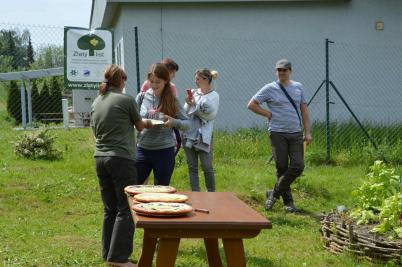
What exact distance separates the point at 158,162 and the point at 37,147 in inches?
194

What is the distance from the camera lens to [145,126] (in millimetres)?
4785

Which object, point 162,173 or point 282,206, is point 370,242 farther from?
point 282,206

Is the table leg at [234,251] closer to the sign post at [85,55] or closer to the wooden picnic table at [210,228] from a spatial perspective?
the wooden picnic table at [210,228]

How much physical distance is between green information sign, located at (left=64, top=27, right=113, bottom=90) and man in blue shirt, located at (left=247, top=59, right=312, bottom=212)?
106 inches

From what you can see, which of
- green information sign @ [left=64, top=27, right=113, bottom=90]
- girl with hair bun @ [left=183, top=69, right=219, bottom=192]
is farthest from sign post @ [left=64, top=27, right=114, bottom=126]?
girl with hair bun @ [left=183, top=69, right=219, bottom=192]

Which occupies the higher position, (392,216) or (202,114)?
(202,114)

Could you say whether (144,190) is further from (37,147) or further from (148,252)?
(37,147)

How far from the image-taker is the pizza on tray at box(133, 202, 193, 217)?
3.39 metres

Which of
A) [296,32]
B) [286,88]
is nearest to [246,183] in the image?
[286,88]

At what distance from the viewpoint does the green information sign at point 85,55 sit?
27.8 ft

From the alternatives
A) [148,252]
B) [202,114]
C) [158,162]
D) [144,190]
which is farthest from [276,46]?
[144,190]

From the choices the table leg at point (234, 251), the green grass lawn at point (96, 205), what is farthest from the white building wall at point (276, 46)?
the table leg at point (234, 251)

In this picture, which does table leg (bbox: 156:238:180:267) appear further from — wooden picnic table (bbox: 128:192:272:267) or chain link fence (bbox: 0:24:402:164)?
chain link fence (bbox: 0:24:402:164)

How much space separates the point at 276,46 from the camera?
44.6ft
